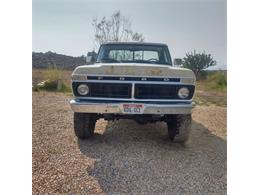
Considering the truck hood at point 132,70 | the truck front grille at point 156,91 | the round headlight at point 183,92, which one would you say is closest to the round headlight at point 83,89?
the truck hood at point 132,70

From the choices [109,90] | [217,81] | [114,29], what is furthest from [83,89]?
[217,81]

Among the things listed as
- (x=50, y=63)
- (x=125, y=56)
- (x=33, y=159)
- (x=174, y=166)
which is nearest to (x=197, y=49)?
(x=125, y=56)

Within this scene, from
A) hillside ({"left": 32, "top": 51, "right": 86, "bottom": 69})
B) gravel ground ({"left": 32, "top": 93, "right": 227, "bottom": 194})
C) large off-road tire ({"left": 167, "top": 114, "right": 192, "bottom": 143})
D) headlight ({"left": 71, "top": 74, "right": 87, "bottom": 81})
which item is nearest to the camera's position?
gravel ground ({"left": 32, "top": 93, "right": 227, "bottom": 194})

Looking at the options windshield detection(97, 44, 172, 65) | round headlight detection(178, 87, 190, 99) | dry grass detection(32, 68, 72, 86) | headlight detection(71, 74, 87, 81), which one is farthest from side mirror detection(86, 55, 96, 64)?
round headlight detection(178, 87, 190, 99)

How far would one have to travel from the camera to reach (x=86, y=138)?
2.93 meters

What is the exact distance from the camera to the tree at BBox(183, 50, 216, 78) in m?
2.63

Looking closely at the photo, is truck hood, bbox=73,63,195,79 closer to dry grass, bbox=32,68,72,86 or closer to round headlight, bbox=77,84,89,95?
round headlight, bbox=77,84,89,95

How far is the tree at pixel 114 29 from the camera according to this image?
8.57 feet

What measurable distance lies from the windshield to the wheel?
531 mm

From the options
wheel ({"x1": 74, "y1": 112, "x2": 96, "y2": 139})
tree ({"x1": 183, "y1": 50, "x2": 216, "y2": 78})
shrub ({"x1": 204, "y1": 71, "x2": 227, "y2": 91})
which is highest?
tree ({"x1": 183, "y1": 50, "x2": 216, "y2": 78})

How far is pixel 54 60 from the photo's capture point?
103 inches

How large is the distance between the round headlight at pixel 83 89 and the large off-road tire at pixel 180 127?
72cm
